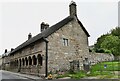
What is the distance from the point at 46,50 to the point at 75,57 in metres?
4.77

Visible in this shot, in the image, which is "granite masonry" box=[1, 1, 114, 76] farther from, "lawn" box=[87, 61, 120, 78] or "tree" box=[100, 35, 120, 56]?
"tree" box=[100, 35, 120, 56]

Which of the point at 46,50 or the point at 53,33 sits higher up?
the point at 53,33

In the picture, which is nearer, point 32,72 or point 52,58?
point 52,58

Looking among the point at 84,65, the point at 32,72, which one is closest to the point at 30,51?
the point at 32,72

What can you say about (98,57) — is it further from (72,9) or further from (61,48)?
(61,48)

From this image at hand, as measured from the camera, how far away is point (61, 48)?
26.5 m

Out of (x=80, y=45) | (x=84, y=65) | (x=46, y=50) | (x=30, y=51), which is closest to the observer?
(x=46, y=50)

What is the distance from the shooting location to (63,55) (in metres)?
26.4

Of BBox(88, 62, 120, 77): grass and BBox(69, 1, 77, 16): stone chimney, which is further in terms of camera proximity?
BBox(69, 1, 77, 16): stone chimney

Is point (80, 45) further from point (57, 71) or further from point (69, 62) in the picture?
point (57, 71)

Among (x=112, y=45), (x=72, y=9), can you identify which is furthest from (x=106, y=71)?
(x=112, y=45)

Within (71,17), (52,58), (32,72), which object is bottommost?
(32,72)

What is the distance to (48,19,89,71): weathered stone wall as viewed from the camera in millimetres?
25531

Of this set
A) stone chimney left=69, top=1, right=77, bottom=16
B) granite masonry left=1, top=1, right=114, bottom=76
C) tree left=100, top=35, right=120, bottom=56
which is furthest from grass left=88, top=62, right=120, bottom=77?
tree left=100, top=35, right=120, bottom=56
